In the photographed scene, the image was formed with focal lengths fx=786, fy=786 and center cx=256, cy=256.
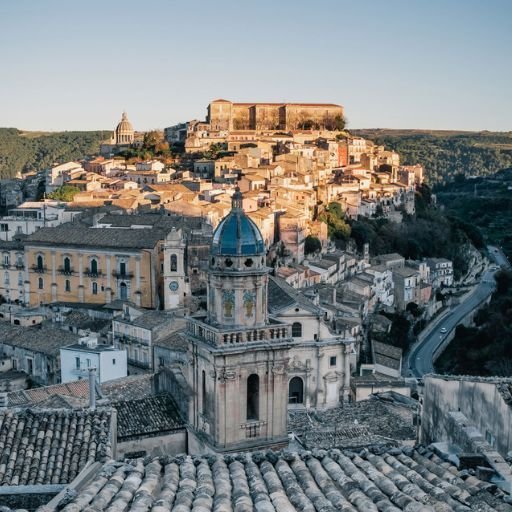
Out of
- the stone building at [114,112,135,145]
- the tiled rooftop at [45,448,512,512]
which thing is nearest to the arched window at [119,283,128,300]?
the tiled rooftop at [45,448,512,512]

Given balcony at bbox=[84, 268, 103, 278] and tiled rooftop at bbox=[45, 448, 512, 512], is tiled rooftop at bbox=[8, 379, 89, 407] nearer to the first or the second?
tiled rooftop at bbox=[45, 448, 512, 512]

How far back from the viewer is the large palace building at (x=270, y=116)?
93.2 m

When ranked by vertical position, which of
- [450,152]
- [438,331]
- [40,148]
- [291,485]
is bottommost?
[438,331]

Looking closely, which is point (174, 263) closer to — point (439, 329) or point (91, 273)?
point (91, 273)

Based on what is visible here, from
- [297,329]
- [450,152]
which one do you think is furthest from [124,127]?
[450,152]

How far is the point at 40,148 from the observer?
143625 mm

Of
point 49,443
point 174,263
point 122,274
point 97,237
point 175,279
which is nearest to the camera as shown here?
point 49,443

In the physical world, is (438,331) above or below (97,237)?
below

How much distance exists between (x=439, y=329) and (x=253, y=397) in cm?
3575

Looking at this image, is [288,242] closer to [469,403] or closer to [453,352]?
[453,352]

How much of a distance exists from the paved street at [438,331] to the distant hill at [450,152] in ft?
267

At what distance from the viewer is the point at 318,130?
8925 cm

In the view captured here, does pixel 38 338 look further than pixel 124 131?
No

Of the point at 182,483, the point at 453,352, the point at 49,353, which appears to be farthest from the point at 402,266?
the point at 182,483
